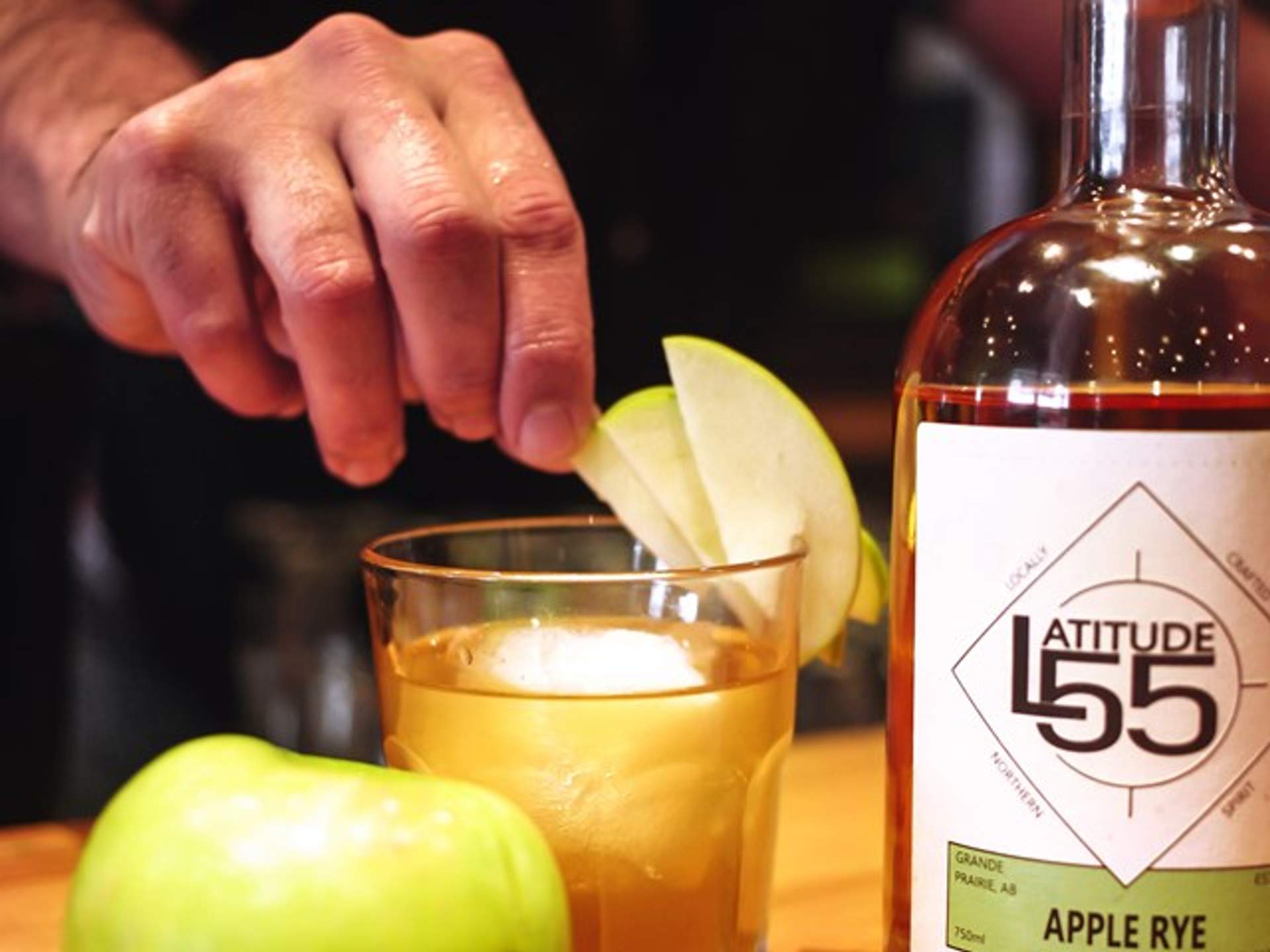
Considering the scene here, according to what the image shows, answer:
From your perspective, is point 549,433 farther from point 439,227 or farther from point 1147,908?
point 1147,908

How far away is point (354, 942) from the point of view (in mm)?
532

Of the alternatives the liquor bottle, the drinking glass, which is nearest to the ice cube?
the drinking glass

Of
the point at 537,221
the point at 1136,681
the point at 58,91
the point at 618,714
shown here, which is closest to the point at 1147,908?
the point at 1136,681

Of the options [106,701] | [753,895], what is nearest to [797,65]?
[106,701]

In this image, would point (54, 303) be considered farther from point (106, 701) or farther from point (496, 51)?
point (496, 51)

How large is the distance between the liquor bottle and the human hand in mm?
201

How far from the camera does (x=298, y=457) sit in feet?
5.63

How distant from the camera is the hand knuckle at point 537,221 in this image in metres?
0.81

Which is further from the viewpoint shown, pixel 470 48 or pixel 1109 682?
pixel 470 48

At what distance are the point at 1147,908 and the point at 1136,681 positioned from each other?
87mm

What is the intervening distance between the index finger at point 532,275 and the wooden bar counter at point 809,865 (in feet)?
0.86

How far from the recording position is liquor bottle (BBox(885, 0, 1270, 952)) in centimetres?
59

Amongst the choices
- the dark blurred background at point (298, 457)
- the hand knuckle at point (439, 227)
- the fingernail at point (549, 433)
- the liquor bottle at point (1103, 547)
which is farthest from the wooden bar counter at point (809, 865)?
the dark blurred background at point (298, 457)

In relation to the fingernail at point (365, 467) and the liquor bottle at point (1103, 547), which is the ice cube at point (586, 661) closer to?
the liquor bottle at point (1103, 547)
